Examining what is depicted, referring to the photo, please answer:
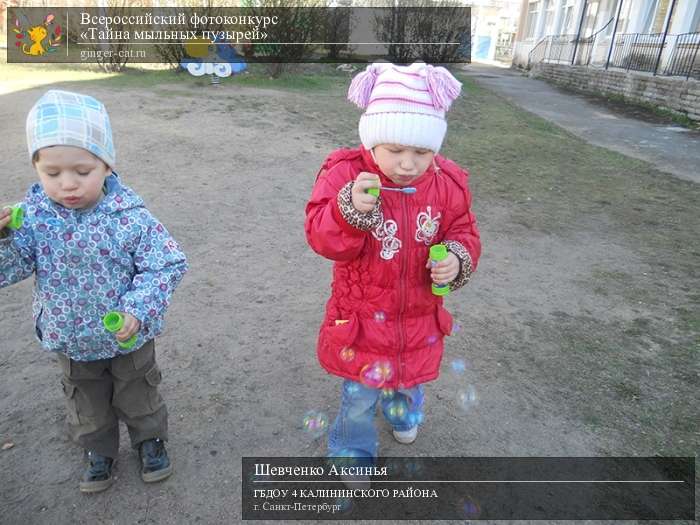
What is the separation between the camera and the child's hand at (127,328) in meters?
1.72

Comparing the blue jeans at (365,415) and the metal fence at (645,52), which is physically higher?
the metal fence at (645,52)

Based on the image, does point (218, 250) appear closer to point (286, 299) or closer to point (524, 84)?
point (286, 299)

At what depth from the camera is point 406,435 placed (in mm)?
2455

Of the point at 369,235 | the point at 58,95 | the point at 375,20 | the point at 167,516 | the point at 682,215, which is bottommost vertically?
the point at 167,516

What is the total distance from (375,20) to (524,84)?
598cm

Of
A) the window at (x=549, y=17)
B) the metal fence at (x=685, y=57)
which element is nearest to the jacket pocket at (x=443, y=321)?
the metal fence at (x=685, y=57)

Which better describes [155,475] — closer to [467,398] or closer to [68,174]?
[68,174]

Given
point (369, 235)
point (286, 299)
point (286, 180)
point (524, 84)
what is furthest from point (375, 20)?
point (369, 235)

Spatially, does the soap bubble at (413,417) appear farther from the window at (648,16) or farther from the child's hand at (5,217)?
the window at (648,16)

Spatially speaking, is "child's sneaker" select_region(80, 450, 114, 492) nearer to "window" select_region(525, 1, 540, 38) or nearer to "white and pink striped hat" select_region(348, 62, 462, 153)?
"white and pink striped hat" select_region(348, 62, 462, 153)

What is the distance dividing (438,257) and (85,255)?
4.01 ft

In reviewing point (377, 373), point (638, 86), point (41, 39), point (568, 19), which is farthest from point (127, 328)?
point (568, 19)

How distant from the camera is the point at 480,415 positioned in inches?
106

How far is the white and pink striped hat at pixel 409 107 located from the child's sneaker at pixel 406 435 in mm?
1331
